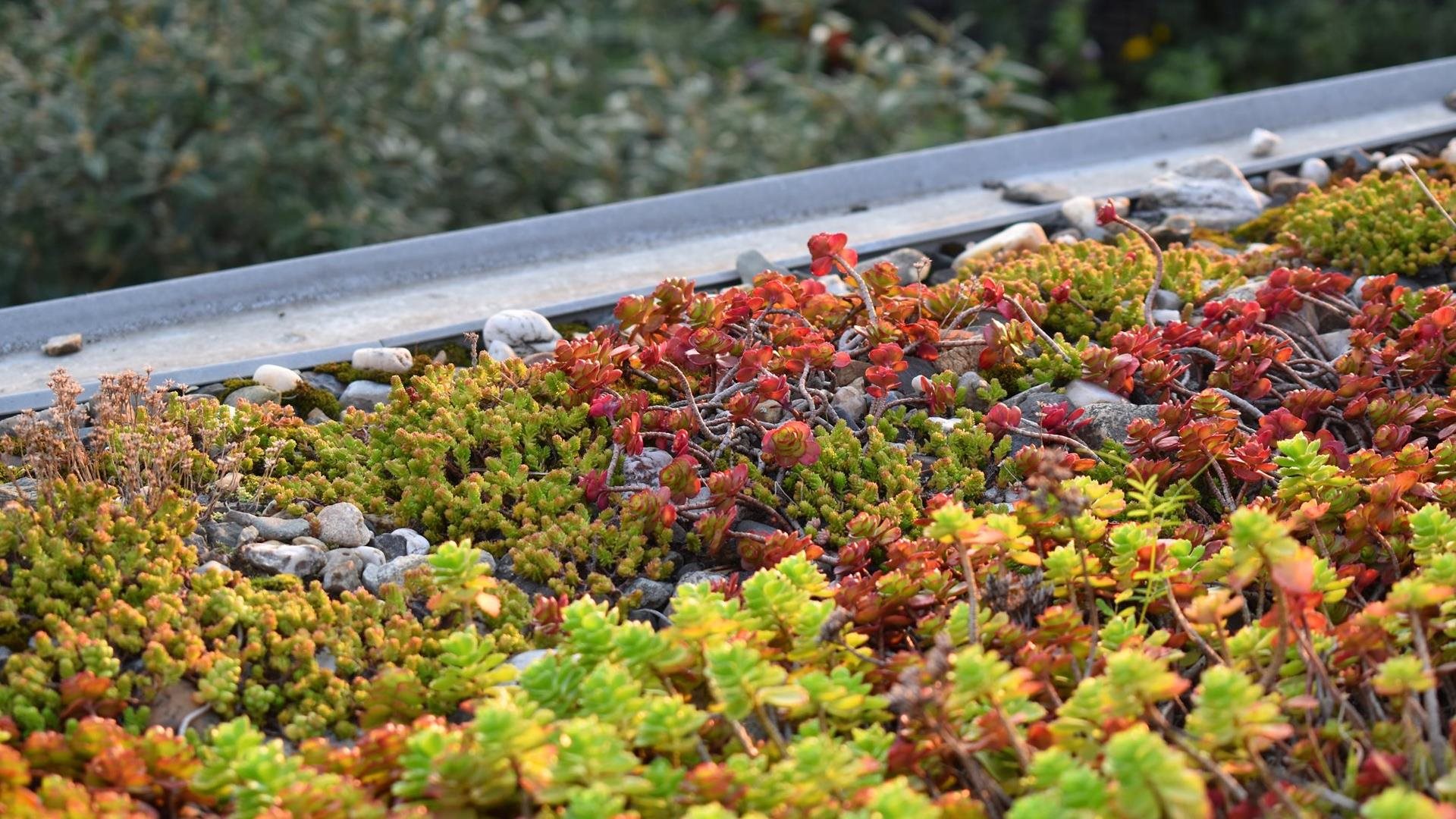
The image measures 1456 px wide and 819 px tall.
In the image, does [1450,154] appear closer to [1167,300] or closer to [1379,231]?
[1379,231]

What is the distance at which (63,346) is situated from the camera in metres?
3.27

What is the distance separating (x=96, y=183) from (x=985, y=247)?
11.0 ft

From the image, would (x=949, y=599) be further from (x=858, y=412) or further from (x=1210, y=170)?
(x=1210, y=170)

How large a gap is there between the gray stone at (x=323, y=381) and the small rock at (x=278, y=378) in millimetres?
33

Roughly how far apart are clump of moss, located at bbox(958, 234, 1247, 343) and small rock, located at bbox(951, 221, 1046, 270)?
0.11m

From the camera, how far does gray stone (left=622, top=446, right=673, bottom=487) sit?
2574 mm

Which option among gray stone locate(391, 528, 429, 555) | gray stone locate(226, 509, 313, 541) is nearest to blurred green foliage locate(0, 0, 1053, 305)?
gray stone locate(226, 509, 313, 541)

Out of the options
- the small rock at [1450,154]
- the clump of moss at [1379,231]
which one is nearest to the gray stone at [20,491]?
the clump of moss at [1379,231]

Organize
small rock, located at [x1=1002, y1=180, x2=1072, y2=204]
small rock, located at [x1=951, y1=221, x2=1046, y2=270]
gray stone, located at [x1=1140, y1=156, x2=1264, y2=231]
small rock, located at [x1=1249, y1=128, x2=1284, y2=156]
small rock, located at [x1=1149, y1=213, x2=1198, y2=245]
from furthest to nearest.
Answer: small rock, located at [x1=1249, y1=128, x2=1284, y2=156] → small rock, located at [x1=1002, y1=180, x2=1072, y2=204] → gray stone, located at [x1=1140, y1=156, x2=1264, y2=231] → small rock, located at [x1=1149, y1=213, x2=1198, y2=245] → small rock, located at [x1=951, y1=221, x2=1046, y2=270]

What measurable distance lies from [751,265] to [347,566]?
58.1 inches

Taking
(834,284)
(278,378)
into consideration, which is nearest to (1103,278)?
(834,284)

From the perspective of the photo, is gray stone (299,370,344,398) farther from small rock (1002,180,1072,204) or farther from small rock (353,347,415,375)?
small rock (1002,180,1072,204)

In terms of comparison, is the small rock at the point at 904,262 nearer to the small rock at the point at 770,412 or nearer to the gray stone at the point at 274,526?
the small rock at the point at 770,412

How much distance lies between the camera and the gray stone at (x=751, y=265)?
Result: 3.45 metres
